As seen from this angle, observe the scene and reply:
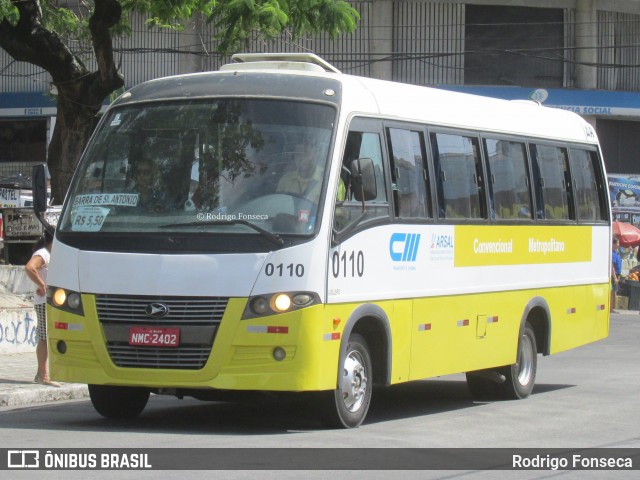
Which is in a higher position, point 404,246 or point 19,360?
point 404,246

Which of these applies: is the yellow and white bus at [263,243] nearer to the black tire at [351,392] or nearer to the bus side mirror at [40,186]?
the black tire at [351,392]

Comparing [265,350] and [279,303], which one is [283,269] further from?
[265,350]

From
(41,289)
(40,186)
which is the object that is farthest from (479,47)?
(40,186)

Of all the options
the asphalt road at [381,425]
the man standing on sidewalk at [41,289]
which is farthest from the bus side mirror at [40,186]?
the man standing on sidewalk at [41,289]

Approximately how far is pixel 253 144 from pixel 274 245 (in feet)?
3.10

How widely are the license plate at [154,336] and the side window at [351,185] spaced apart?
5.05ft

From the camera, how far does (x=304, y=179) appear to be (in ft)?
32.3

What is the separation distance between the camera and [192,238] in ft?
32.1

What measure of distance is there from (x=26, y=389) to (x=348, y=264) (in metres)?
4.64

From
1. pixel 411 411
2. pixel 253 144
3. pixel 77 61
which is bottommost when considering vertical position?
pixel 411 411
